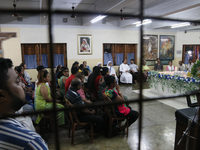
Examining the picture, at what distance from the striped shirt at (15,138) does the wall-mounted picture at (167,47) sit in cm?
918

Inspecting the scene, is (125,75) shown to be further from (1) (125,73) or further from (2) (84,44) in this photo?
(2) (84,44)

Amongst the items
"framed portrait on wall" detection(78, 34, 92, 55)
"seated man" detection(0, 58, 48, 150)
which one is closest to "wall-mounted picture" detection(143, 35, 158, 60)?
"framed portrait on wall" detection(78, 34, 92, 55)

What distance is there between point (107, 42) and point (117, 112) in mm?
5858

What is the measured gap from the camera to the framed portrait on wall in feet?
25.3

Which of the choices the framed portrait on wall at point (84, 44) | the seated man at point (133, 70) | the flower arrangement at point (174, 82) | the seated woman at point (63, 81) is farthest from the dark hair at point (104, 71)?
the seated man at point (133, 70)

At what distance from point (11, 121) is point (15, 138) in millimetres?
100

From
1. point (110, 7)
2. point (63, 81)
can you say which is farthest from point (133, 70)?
point (63, 81)

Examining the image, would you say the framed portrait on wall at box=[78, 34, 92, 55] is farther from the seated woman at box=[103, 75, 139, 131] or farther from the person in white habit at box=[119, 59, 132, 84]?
the seated woman at box=[103, 75, 139, 131]

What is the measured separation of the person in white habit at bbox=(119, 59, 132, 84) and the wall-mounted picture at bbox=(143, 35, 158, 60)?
58.5 inches

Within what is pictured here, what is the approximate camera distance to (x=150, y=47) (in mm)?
8969

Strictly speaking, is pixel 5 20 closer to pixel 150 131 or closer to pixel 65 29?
pixel 65 29

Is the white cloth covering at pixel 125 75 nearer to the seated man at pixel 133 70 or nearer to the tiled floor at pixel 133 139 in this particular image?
the seated man at pixel 133 70

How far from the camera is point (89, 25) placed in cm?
775

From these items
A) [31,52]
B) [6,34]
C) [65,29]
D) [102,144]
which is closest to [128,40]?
[65,29]
